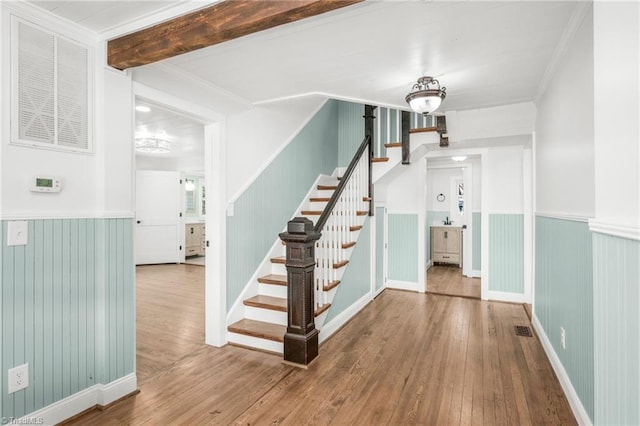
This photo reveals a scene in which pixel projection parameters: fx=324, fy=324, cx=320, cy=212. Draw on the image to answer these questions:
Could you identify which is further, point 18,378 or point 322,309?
point 322,309

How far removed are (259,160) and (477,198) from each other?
443 centimetres

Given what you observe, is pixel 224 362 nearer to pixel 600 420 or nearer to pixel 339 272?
pixel 339 272

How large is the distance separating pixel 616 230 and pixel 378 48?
1.70 m

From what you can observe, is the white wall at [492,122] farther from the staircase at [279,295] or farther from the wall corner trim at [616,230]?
the wall corner trim at [616,230]

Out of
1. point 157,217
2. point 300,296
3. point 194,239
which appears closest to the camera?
point 300,296

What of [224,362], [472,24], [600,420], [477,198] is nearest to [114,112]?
[224,362]

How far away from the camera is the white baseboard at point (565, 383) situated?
189 cm

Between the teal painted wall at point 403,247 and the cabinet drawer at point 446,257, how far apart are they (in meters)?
2.26

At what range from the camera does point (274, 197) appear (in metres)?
3.84

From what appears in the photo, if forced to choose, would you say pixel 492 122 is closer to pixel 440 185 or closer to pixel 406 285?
pixel 406 285

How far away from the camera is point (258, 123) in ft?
11.7

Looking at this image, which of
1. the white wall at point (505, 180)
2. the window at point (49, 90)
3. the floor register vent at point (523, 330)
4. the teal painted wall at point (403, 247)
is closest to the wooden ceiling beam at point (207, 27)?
the window at point (49, 90)

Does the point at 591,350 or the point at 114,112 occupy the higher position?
the point at 114,112

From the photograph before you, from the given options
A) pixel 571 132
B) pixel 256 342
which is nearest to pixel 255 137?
pixel 256 342
